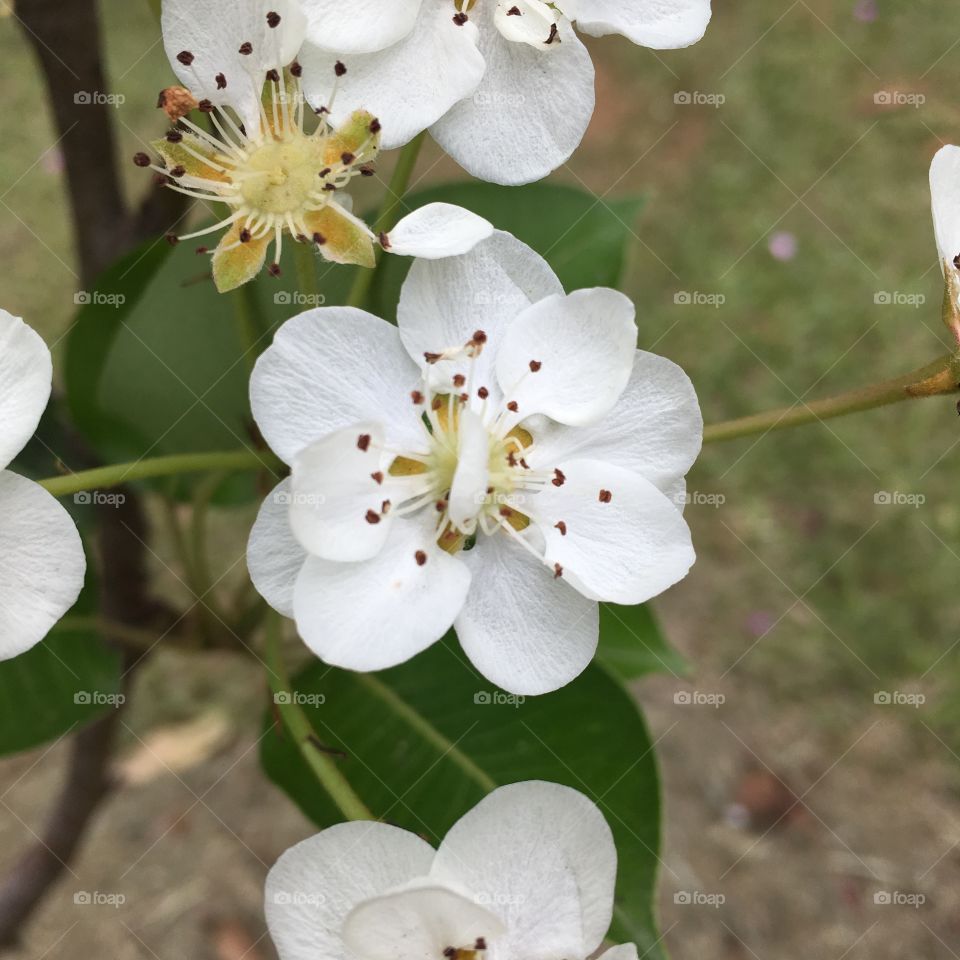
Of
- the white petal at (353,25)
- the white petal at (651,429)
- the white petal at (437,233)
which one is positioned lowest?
the white petal at (651,429)

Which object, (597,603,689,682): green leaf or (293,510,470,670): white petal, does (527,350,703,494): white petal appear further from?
(597,603,689,682): green leaf

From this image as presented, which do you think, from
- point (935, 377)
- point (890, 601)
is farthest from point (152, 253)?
point (890, 601)

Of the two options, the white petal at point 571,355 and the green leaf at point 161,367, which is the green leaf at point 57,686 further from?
the white petal at point 571,355

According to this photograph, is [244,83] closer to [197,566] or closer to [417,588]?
[417,588]

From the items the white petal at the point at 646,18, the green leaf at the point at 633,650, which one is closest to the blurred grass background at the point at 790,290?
the green leaf at the point at 633,650

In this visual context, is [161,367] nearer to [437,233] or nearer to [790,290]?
[437,233]

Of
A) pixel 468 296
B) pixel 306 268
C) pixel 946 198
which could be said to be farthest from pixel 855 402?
pixel 306 268

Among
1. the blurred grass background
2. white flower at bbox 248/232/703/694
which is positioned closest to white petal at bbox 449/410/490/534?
white flower at bbox 248/232/703/694
